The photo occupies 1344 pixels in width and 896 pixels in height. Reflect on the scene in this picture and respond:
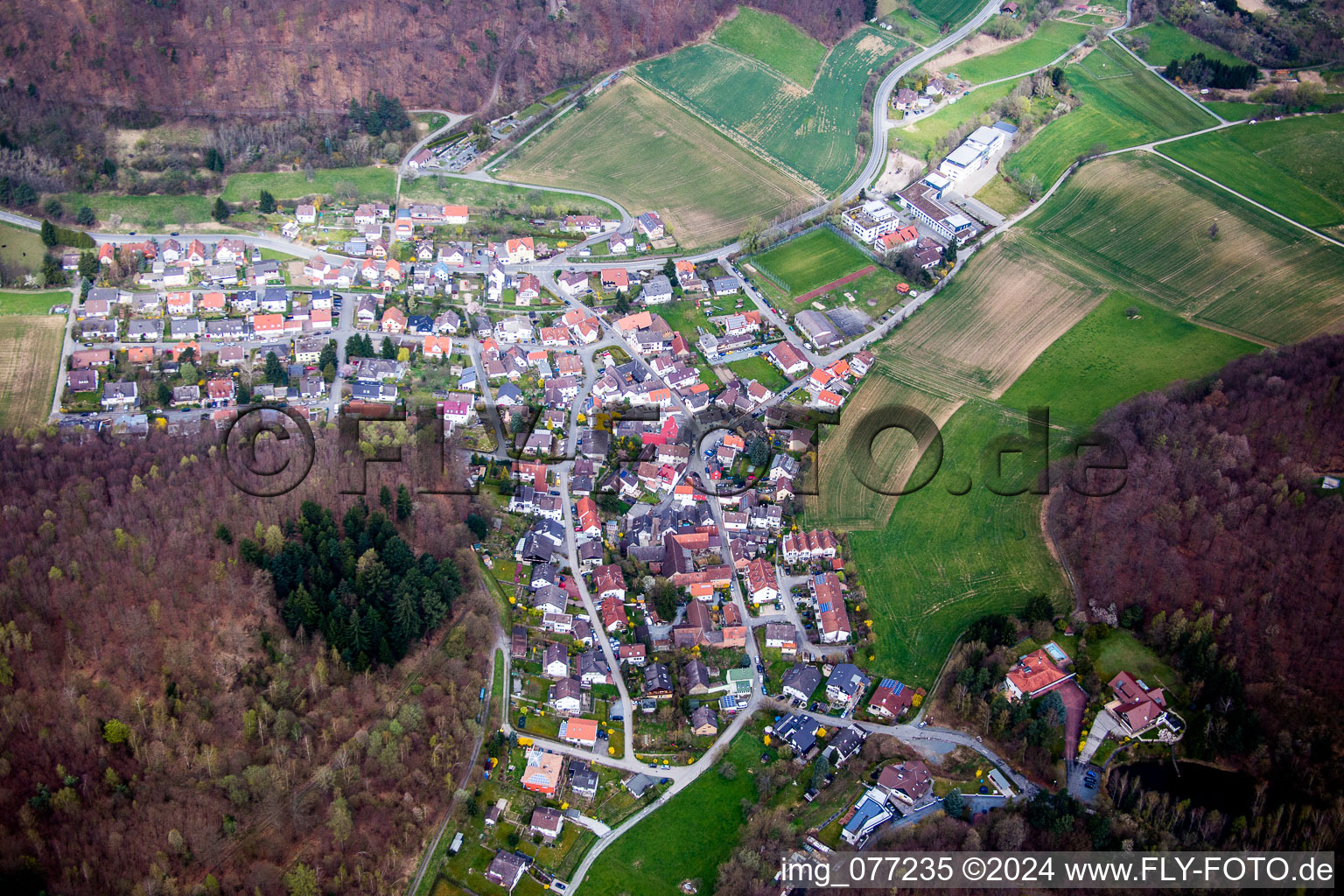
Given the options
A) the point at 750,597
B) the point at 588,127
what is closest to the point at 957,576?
the point at 750,597

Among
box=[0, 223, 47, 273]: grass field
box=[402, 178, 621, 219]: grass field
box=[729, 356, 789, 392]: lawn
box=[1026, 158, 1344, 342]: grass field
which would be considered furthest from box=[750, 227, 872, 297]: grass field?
box=[0, 223, 47, 273]: grass field

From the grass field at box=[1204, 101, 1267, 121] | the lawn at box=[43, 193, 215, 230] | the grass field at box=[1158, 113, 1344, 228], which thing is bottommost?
the lawn at box=[43, 193, 215, 230]

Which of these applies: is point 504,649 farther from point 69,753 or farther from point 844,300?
point 844,300

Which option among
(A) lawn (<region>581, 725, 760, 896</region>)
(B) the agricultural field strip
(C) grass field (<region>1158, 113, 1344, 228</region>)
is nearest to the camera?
(A) lawn (<region>581, 725, 760, 896</region>)

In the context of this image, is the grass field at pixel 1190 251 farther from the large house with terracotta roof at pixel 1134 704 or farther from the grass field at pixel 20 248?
the grass field at pixel 20 248

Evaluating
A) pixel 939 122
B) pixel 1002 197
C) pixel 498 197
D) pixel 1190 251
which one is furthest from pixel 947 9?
pixel 498 197

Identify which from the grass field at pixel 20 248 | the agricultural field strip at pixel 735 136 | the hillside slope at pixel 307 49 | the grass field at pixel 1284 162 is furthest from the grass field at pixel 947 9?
the grass field at pixel 20 248

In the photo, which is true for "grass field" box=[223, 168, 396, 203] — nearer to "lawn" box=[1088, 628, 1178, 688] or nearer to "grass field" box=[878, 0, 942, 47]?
"grass field" box=[878, 0, 942, 47]
